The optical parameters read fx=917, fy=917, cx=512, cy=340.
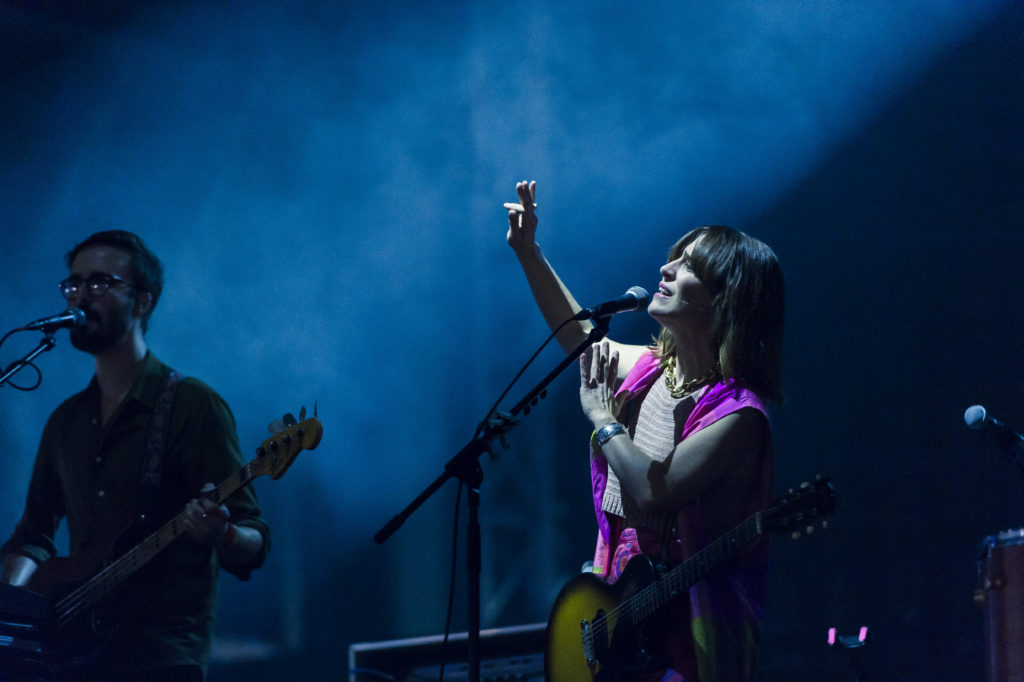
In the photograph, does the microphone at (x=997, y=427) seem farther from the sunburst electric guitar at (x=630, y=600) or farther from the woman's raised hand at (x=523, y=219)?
the woman's raised hand at (x=523, y=219)

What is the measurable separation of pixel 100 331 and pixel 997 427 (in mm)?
3220

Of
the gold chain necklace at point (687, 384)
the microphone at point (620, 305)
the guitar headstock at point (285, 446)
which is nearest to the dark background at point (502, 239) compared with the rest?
the guitar headstock at point (285, 446)

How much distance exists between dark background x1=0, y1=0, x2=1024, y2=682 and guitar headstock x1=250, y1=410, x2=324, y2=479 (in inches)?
41.5

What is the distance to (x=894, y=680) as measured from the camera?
4.43 m

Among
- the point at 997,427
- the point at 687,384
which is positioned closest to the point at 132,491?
the point at 687,384

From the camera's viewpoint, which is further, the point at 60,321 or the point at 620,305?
the point at 60,321

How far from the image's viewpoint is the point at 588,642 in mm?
2352

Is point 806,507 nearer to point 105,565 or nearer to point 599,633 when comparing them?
point 599,633

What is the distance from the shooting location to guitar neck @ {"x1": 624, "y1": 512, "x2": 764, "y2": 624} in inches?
82.0

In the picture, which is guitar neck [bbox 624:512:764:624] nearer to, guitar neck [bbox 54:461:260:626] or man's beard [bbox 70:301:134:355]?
guitar neck [bbox 54:461:260:626]

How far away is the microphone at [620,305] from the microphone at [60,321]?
5.57 ft

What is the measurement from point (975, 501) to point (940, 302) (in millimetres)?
1002

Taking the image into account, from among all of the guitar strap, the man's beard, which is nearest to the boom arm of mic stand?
the guitar strap

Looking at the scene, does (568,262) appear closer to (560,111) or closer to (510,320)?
(510,320)
